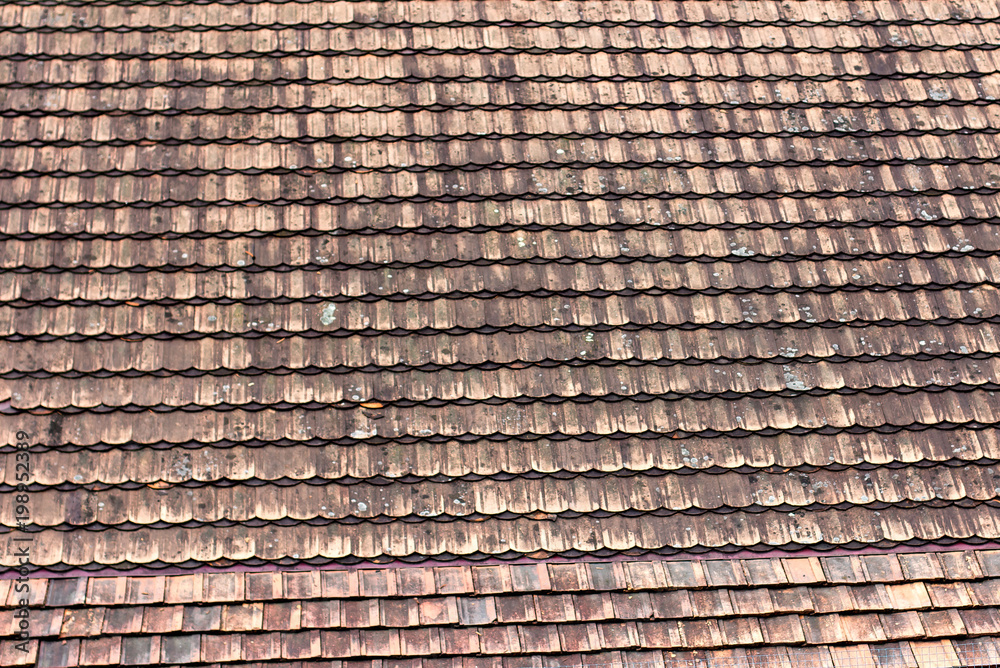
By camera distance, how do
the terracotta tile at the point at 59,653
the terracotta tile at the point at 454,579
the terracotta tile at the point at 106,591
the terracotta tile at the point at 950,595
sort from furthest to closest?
the terracotta tile at the point at 950,595, the terracotta tile at the point at 454,579, the terracotta tile at the point at 106,591, the terracotta tile at the point at 59,653

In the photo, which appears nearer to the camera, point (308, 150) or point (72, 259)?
point (72, 259)

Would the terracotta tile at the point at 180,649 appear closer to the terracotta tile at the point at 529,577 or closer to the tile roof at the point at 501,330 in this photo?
the tile roof at the point at 501,330

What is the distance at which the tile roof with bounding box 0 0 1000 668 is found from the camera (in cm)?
416

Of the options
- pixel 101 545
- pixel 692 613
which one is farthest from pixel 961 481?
pixel 101 545

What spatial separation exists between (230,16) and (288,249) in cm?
180

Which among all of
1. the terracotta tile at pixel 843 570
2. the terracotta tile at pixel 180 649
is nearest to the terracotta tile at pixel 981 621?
the terracotta tile at pixel 843 570

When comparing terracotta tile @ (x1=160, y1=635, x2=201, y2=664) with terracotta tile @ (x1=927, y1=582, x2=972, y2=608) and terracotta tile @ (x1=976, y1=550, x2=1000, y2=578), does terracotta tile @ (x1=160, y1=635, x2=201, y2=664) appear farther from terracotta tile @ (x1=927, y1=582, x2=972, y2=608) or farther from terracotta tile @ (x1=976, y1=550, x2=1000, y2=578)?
terracotta tile @ (x1=976, y1=550, x2=1000, y2=578)

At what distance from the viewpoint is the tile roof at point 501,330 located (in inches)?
164

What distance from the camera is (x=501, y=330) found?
184 inches

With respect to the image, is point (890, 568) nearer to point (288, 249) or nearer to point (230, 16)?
point (288, 249)

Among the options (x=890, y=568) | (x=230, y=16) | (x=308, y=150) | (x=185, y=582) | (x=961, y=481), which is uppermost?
(x=230, y=16)

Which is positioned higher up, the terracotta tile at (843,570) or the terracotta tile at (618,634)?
the terracotta tile at (843,570)

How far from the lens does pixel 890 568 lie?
4.29 meters

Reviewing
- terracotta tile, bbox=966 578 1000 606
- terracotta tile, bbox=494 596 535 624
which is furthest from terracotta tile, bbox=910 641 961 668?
terracotta tile, bbox=494 596 535 624
